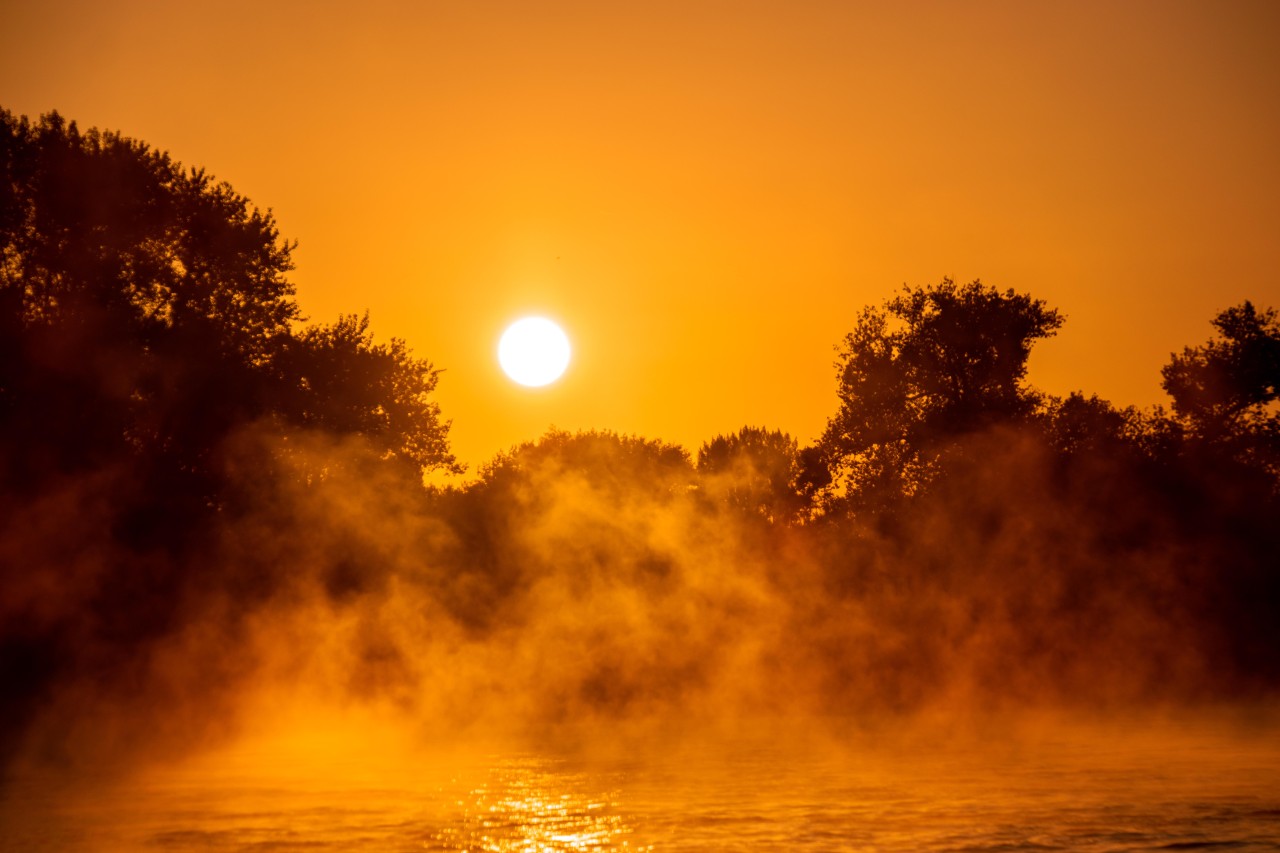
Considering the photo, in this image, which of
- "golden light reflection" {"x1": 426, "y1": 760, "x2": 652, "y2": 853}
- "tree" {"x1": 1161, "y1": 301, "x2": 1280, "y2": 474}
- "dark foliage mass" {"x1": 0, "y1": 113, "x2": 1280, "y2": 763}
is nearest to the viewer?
"golden light reflection" {"x1": 426, "y1": 760, "x2": 652, "y2": 853}

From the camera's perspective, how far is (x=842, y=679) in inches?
1387

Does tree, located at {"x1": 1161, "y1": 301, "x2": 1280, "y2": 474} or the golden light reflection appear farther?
tree, located at {"x1": 1161, "y1": 301, "x2": 1280, "y2": 474}

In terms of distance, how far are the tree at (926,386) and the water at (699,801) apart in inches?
1049

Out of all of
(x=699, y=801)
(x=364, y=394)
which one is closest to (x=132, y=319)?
(x=364, y=394)

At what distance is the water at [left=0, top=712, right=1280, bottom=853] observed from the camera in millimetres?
10891

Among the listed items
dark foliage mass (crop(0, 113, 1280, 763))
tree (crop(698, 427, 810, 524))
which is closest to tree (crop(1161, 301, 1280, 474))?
dark foliage mass (crop(0, 113, 1280, 763))

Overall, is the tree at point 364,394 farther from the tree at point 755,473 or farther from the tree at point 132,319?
the tree at point 755,473

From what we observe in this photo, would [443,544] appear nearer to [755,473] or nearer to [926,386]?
[926,386]

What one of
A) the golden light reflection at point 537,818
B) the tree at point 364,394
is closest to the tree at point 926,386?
the tree at point 364,394

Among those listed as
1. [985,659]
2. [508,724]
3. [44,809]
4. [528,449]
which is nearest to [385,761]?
[44,809]

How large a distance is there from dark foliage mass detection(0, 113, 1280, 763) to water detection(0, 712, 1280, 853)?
33.9ft

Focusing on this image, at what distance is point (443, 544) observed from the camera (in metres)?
39.9

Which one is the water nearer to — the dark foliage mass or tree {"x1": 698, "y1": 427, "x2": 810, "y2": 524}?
the dark foliage mass

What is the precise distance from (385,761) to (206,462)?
50.2 feet
